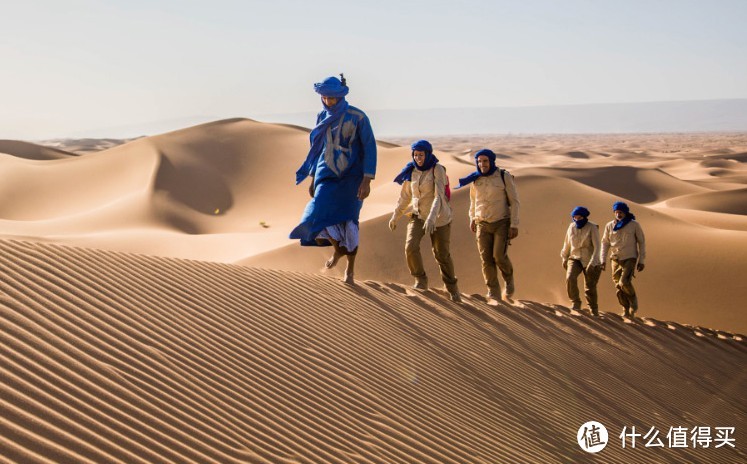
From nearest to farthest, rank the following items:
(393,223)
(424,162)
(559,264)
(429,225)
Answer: (429,225), (424,162), (393,223), (559,264)

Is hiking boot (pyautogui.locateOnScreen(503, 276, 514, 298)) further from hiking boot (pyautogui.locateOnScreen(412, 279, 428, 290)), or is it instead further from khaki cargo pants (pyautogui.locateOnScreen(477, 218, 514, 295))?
hiking boot (pyautogui.locateOnScreen(412, 279, 428, 290))

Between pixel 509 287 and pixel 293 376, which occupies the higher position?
pixel 293 376

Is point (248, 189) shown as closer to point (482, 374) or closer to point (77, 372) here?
point (482, 374)

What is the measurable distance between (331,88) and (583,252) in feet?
15.6

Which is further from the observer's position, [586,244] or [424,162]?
[586,244]

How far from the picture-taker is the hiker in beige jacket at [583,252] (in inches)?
410

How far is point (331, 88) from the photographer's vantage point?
743 cm

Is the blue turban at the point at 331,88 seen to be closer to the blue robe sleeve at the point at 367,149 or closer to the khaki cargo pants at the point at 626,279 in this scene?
the blue robe sleeve at the point at 367,149

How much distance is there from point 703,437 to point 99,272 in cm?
561

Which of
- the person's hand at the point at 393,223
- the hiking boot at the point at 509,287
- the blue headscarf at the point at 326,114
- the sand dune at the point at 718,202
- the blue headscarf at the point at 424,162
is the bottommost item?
the sand dune at the point at 718,202

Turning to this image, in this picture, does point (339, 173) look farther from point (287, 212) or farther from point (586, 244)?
point (287, 212)

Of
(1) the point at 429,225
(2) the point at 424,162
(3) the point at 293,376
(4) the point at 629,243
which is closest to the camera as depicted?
(3) the point at 293,376

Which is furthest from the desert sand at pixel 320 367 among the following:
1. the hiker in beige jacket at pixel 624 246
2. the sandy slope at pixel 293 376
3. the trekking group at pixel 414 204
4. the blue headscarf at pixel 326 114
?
the blue headscarf at pixel 326 114

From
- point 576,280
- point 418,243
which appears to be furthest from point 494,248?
point 576,280
